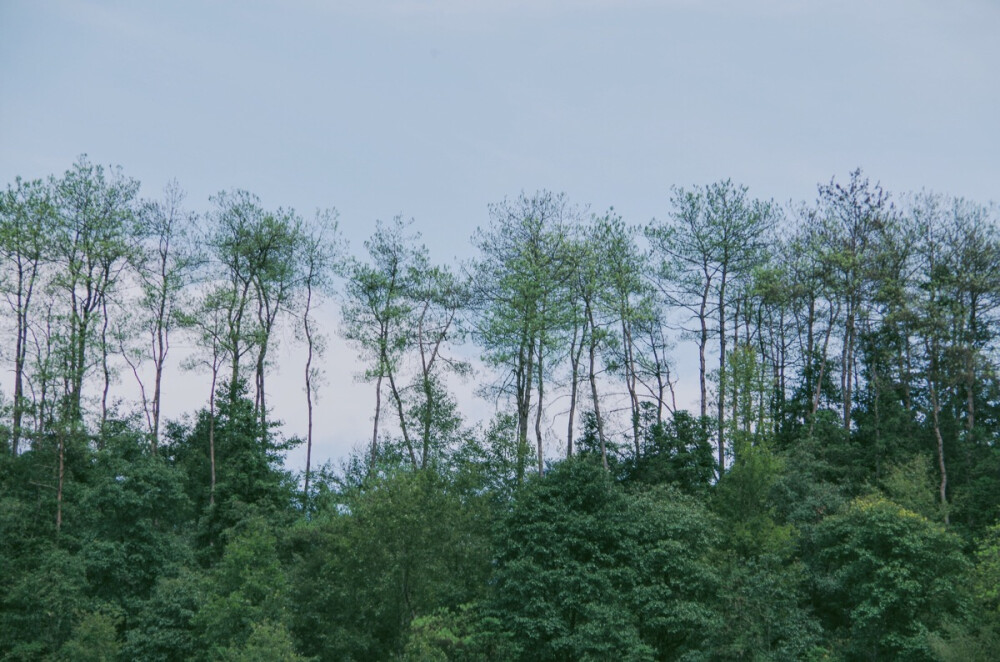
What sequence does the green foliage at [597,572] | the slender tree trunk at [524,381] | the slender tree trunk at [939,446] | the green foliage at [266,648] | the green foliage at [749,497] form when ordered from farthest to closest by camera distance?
the slender tree trunk at [524,381] < the slender tree trunk at [939,446] < the green foliage at [749,497] < the green foliage at [597,572] < the green foliage at [266,648]

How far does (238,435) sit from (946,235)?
33.0 m

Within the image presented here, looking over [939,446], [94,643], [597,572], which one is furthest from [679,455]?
[94,643]

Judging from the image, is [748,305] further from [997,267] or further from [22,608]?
[22,608]

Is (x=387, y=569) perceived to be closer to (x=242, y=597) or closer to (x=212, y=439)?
(x=242, y=597)

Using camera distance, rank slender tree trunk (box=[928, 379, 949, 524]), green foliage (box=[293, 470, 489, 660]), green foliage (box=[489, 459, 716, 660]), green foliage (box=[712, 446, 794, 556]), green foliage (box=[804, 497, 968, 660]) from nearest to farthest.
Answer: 1. green foliage (box=[804, 497, 968, 660])
2. green foliage (box=[489, 459, 716, 660])
3. green foliage (box=[293, 470, 489, 660])
4. green foliage (box=[712, 446, 794, 556])
5. slender tree trunk (box=[928, 379, 949, 524])

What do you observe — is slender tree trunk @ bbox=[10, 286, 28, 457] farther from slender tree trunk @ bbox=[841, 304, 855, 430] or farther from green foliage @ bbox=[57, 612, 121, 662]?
slender tree trunk @ bbox=[841, 304, 855, 430]

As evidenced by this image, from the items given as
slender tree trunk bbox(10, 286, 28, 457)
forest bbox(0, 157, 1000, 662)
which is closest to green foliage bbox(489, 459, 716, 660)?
forest bbox(0, 157, 1000, 662)

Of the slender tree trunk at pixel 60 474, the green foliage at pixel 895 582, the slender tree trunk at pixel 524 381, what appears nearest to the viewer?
the green foliage at pixel 895 582

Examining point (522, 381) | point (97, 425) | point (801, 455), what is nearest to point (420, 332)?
point (522, 381)

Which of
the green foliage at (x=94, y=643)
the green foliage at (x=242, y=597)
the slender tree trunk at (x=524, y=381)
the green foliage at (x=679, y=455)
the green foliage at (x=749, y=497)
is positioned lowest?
the green foliage at (x=94, y=643)

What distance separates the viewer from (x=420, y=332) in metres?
49.2

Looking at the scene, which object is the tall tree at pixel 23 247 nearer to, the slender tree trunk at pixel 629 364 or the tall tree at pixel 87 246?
the tall tree at pixel 87 246

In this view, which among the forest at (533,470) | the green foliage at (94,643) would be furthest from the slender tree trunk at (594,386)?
the green foliage at (94,643)

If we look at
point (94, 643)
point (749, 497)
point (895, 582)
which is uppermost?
point (749, 497)
